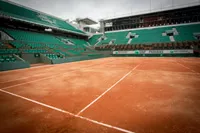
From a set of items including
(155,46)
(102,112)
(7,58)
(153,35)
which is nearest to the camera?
(102,112)

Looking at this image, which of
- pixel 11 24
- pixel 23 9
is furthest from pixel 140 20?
pixel 11 24

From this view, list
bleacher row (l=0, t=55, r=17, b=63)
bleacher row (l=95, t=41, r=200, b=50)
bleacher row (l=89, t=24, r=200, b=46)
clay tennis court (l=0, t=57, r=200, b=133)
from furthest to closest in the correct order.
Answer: bleacher row (l=89, t=24, r=200, b=46) → bleacher row (l=95, t=41, r=200, b=50) → bleacher row (l=0, t=55, r=17, b=63) → clay tennis court (l=0, t=57, r=200, b=133)

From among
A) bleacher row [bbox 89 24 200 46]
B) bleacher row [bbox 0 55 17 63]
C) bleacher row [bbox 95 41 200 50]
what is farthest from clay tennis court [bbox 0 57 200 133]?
bleacher row [bbox 89 24 200 46]

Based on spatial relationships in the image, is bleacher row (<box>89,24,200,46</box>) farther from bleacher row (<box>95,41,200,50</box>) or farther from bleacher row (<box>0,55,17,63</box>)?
bleacher row (<box>0,55,17,63</box>)

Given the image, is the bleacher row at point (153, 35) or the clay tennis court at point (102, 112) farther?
the bleacher row at point (153, 35)

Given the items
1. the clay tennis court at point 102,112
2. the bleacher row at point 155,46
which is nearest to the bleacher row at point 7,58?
the clay tennis court at point 102,112

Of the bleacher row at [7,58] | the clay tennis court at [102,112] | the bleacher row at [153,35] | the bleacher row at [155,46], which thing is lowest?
the clay tennis court at [102,112]

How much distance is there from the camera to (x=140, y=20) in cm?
4122

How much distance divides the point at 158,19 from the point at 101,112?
147 ft

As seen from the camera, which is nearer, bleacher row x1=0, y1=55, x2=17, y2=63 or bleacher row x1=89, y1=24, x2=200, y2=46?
bleacher row x1=0, y1=55, x2=17, y2=63

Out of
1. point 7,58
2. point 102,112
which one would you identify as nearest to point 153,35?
point 7,58

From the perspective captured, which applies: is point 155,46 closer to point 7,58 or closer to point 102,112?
point 7,58

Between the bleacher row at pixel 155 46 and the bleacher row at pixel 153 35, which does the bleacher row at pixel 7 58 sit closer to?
the bleacher row at pixel 155 46

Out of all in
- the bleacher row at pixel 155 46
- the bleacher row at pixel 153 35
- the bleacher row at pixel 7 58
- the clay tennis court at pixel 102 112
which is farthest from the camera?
the bleacher row at pixel 153 35
